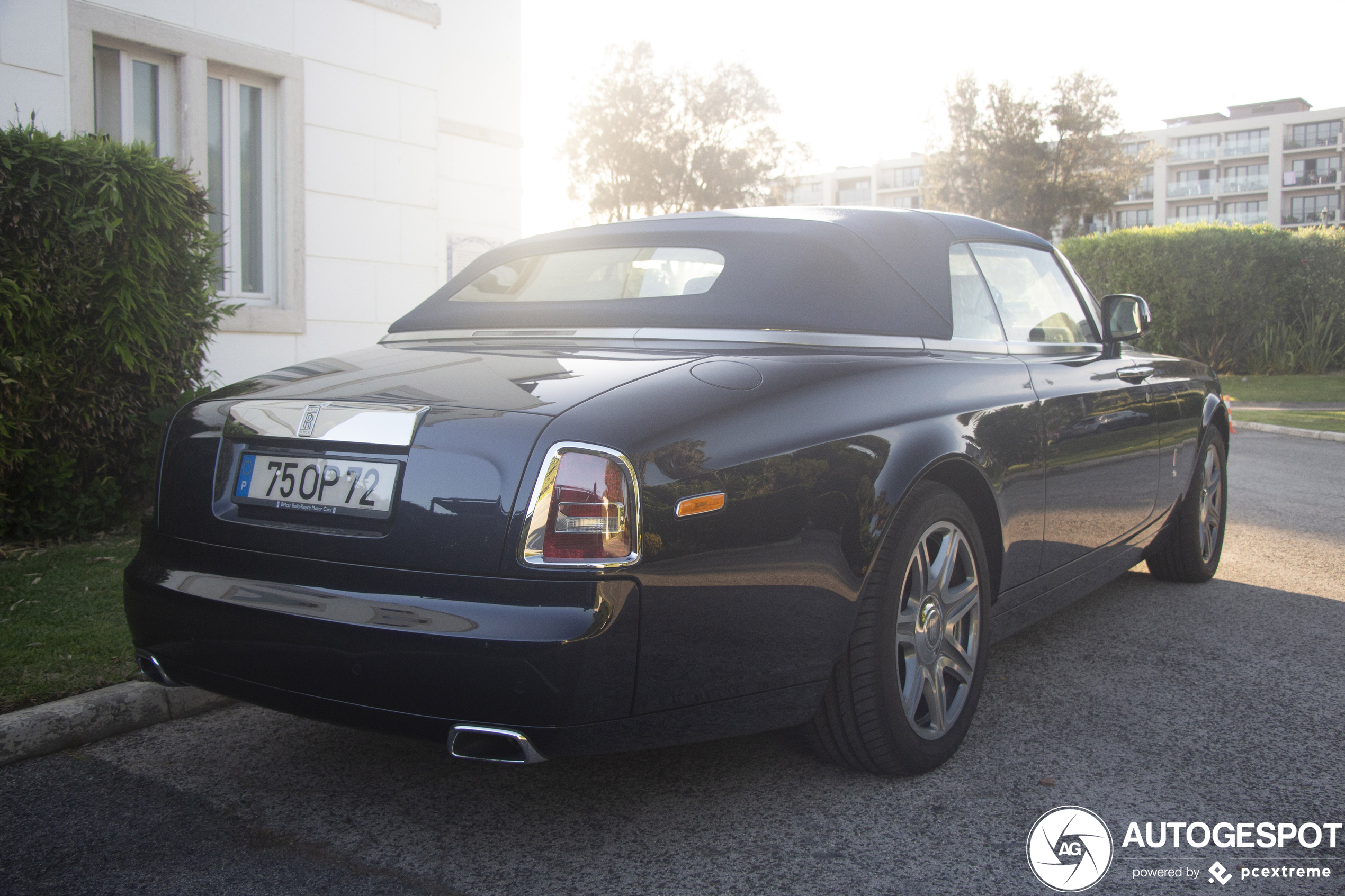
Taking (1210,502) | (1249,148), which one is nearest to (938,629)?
(1210,502)

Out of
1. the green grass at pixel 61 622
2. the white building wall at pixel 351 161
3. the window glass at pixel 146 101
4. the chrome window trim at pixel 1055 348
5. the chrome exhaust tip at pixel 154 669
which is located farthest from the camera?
the white building wall at pixel 351 161

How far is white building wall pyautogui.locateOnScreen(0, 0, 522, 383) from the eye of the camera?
7723 millimetres

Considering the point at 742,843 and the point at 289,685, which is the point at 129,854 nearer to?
the point at 289,685

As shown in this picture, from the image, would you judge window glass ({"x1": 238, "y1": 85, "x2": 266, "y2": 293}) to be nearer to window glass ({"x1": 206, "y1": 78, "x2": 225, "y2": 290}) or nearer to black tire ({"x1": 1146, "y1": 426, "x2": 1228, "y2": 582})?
window glass ({"x1": 206, "y1": 78, "x2": 225, "y2": 290})

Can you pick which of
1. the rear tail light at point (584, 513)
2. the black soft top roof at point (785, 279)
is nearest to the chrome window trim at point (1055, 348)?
the black soft top roof at point (785, 279)

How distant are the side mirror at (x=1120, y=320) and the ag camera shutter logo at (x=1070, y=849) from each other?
7.35ft

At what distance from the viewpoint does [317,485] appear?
7.50 feet

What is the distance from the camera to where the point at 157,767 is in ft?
9.44

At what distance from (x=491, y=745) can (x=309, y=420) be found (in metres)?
0.84

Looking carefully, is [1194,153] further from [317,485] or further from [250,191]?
[317,485]

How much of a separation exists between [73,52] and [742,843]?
22.6ft

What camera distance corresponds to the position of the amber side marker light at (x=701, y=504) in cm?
212

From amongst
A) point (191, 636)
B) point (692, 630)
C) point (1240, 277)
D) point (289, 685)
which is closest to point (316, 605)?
point (289, 685)

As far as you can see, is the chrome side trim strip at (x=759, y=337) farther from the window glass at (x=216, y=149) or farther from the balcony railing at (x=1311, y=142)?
the balcony railing at (x=1311, y=142)
